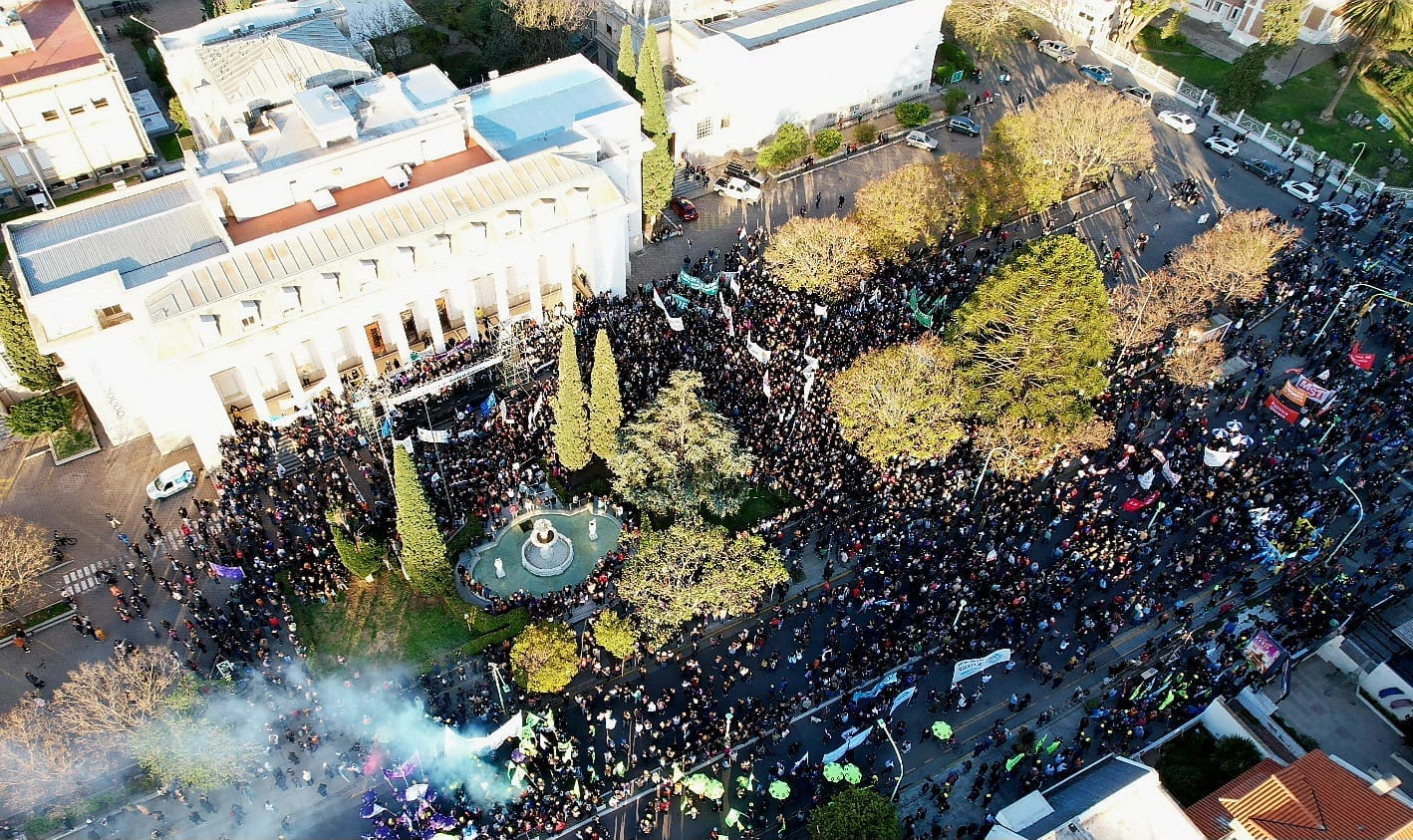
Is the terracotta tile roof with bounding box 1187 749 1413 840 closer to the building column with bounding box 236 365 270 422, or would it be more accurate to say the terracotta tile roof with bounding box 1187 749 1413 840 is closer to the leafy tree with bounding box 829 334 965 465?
the leafy tree with bounding box 829 334 965 465

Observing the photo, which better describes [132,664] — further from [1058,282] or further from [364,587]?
[1058,282]

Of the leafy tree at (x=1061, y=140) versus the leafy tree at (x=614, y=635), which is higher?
the leafy tree at (x=1061, y=140)

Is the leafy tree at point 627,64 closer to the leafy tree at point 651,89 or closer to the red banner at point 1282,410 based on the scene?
the leafy tree at point 651,89

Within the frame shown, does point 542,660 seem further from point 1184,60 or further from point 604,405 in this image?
point 1184,60

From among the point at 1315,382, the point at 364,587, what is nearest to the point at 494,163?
the point at 364,587

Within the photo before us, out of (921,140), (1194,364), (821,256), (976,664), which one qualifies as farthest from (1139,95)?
(976,664)

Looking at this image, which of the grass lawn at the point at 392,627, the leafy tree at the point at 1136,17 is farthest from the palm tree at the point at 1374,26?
the grass lawn at the point at 392,627
